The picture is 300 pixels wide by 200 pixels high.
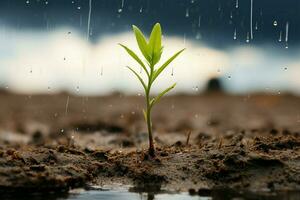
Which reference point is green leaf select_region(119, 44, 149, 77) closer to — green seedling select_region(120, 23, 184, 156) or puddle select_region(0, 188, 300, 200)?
green seedling select_region(120, 23, 184, 156)

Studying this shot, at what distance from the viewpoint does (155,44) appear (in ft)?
14.5

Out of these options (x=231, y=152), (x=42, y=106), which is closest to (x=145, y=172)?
(x=231, y=152)

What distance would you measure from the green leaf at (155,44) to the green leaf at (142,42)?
32 millimetres

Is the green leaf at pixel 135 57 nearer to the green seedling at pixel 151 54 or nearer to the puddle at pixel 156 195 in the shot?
the green seedling at pixel 151 54

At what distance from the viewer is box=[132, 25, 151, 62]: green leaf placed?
14.5 feet

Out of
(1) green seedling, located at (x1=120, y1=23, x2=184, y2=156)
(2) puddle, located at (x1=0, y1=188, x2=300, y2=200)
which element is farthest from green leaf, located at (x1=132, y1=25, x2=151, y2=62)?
(2) puddle, located at (x1=0, y1=188, x2=300, y2=200)

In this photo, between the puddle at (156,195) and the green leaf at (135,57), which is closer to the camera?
the puddle at (156,195)

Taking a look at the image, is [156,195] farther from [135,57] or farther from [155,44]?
[155,44]

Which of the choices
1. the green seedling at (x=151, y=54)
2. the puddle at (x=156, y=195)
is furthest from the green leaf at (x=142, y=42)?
the puddle at (x=156, y=195)

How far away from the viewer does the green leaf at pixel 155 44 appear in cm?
440

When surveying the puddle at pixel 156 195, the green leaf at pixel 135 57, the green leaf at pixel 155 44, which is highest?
the green leaf at pixel 155 44

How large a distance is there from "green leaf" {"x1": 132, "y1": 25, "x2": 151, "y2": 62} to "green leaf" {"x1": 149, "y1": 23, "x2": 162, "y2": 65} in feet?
0.11

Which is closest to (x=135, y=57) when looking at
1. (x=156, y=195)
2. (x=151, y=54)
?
(x=151, y=54)

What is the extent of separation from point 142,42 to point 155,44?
4.1 inches
